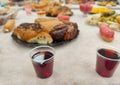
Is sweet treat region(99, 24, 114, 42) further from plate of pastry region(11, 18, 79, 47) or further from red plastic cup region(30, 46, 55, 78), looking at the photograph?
red plastic cup region(30, 46, 55, 78)

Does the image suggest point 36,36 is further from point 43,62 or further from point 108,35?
point 108,35

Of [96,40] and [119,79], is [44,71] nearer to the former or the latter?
[119,79]

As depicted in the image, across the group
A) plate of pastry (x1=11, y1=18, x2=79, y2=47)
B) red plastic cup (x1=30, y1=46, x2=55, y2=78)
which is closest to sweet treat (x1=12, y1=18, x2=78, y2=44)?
plate of pastry (x1=11, y1=18, x2=79, y2=47)

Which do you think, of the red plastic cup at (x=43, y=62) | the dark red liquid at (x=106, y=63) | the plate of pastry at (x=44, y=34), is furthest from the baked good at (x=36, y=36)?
the dark red liquid at (x=106, y=63)

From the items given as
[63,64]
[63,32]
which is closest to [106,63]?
[63,64]

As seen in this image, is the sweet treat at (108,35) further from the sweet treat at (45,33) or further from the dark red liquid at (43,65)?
the dark red liquid at (43,65)

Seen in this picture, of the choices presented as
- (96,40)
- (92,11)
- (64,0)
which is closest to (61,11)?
(92,11)

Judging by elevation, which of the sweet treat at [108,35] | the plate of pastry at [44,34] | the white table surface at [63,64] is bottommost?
the white table surface at [63,64]
